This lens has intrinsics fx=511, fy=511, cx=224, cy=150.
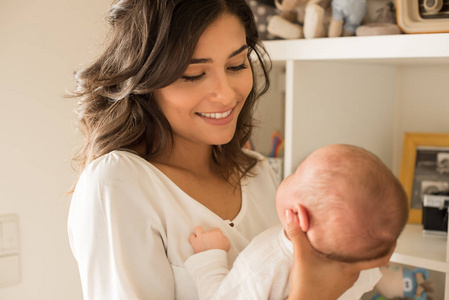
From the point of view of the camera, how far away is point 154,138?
129 cm

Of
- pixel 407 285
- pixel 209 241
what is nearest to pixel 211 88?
pixel 209 241

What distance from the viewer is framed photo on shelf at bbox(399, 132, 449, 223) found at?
1.81m

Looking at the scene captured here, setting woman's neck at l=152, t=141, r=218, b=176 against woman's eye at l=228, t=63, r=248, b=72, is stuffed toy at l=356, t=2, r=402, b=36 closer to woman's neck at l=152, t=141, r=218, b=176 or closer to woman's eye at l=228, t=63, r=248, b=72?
woman's eye at l=228, t=63, r=248, b=72

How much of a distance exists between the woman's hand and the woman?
1 cm

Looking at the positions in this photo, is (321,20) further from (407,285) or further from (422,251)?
(407,285)

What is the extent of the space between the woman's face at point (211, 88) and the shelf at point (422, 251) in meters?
0.73

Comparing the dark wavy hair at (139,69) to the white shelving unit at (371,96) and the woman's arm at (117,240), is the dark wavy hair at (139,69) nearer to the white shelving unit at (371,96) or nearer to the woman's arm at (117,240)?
the woman's arm at (117,240)

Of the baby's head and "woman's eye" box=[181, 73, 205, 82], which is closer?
the baby's head

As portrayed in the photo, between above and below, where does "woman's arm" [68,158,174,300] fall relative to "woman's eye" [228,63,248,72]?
below

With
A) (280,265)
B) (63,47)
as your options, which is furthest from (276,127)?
(280,265)

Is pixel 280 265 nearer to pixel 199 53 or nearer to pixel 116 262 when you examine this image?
pixel 116 262

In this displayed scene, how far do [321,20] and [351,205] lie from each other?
2.89 feet

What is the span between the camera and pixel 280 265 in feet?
3.31

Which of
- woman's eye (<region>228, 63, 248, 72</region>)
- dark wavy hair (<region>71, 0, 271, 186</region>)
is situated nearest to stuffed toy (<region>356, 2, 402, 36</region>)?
dark wavy hair (<region>71, 0, 271, 186</region>)
